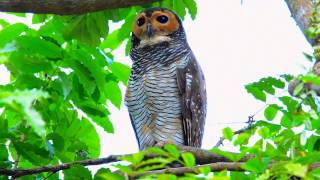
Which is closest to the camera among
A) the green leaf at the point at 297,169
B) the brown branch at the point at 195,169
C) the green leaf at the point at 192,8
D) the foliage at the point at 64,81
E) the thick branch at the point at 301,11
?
the green leaf at the point at 297,169

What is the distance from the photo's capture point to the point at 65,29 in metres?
4.35

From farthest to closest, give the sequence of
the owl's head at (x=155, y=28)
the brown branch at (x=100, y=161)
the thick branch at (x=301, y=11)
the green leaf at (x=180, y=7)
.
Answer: the owl's head at (x=155, y=28) < the green leaf at (x=180, y=7) < the brown branch at (x=100, y=161) < the thick branch at (x=301, y=11)

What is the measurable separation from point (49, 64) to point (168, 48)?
221 centimetres

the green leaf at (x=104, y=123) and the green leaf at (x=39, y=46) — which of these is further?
the green leaf at (x=104, y=123)

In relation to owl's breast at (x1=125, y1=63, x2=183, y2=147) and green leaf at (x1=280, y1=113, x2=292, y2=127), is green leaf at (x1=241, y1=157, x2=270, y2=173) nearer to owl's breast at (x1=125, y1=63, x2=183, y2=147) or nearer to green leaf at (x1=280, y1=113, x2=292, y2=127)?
green leaf at (x1=280, y1=113, x2=292, y2=127)

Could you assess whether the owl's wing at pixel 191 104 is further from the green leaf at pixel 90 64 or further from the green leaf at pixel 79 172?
the green leaf at pixel 79 172

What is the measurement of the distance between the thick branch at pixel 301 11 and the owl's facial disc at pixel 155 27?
2322 millimetres

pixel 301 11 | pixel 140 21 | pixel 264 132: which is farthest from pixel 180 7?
pixel 264 132

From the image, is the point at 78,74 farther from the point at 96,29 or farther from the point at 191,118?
the point at 191,118

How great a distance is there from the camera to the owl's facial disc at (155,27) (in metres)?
5.65

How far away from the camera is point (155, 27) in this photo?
19.1ft

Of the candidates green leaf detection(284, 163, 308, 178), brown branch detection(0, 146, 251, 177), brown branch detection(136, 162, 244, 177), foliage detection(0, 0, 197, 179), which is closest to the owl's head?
foliage detection(0, 0, 197, 179)

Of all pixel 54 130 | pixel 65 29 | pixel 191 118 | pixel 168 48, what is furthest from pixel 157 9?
pixel 54 130

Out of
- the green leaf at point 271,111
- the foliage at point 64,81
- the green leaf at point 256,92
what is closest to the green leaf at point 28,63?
the foliage at point 64,81
